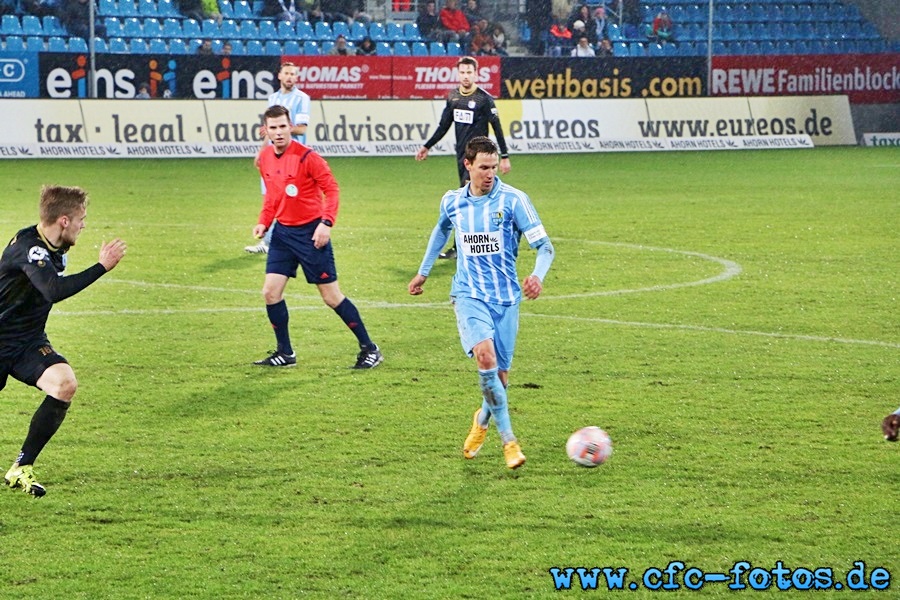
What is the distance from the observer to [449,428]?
8195mm

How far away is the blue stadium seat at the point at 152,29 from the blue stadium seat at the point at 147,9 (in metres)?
0.35

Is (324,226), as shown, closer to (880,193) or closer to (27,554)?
(27,554)

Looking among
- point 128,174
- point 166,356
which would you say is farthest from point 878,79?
point 166,356

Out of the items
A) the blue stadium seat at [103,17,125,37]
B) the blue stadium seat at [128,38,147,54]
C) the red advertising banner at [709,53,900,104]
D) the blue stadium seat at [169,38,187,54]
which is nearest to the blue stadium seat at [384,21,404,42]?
the blue stadium seat at [169,38,187,54]

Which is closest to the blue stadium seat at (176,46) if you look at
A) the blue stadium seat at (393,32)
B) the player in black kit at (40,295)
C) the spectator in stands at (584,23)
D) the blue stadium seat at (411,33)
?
the blue stadium seat at (393,32)

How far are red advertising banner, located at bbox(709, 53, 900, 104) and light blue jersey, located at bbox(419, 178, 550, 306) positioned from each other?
29.8 meters

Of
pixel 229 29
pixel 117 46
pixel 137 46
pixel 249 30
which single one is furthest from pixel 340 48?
pixel 117 46

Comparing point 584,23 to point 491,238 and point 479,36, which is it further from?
point 491,238

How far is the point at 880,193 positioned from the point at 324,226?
15628mm

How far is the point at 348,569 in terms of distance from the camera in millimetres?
5652

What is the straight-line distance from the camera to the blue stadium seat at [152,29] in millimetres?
33000

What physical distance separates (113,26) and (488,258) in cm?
2755

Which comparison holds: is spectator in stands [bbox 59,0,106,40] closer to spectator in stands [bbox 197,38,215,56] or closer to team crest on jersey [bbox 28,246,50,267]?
spectator in stands [bbox 197,38,215,56]

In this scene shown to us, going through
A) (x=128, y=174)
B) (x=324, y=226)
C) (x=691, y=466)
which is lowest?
(x=128, y=174)
